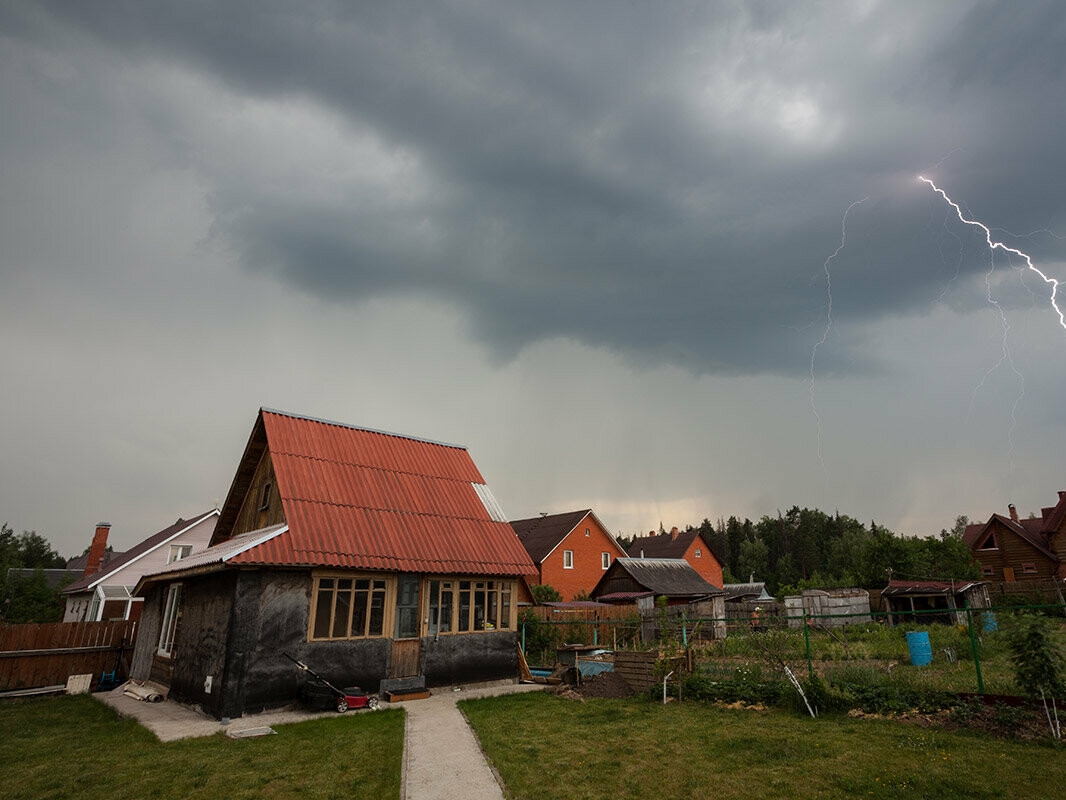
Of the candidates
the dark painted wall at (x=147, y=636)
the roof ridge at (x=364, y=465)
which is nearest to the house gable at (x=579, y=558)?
the roof ridge at (x=364, y=465)

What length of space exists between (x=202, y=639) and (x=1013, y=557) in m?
57.4

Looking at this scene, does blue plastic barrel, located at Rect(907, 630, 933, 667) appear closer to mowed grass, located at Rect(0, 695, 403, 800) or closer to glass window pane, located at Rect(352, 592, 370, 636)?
mowed grass, located at Rect(0, 695, 403, 800)

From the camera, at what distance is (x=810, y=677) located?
13.0m

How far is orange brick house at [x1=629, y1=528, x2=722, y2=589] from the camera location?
183ft

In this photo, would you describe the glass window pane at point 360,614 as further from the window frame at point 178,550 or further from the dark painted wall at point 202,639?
the window frame at point 178,550

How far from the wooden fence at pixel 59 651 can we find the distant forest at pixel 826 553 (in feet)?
171

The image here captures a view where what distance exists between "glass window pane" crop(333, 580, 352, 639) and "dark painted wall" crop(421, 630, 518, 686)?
2.58 meters

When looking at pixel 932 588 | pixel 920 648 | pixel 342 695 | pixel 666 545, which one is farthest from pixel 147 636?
pixel 666 545

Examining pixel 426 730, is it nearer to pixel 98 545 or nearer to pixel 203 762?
pixel 203 762

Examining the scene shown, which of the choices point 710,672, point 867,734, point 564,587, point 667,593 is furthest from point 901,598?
point 867,734

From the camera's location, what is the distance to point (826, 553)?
99625mm

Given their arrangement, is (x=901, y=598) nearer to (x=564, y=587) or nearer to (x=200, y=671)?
(x=564, y=587)

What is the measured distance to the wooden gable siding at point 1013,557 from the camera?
44.9 meters

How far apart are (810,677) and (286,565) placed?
1254 centimetres
